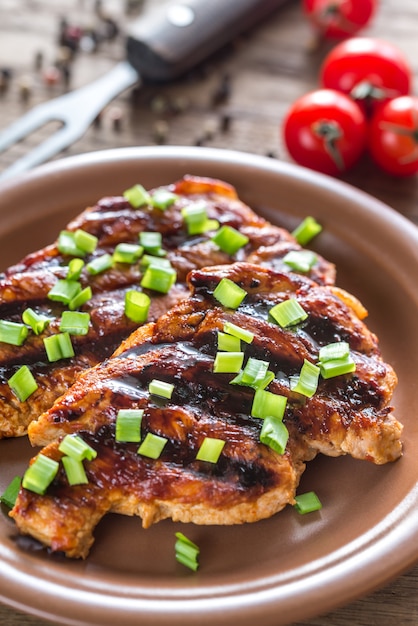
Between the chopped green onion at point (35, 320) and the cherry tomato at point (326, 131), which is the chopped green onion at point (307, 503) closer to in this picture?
the chopped green onion at point (35, 320)

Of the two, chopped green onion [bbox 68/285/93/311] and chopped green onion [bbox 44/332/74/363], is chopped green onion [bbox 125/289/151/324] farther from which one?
chopped green onion [bbox 44/332/74/363]

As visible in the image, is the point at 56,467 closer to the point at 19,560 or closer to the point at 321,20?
the point at 19,560

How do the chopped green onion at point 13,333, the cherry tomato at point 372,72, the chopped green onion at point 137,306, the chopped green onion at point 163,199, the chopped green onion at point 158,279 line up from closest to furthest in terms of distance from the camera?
the chopped green onion at point 13,333, the chopped green onion at point 137,306, the chopped green onion at point 158,279, the chopped green onion at point 163,199, the cherry tomato at point 372,72

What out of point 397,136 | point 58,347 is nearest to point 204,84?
point 397,136

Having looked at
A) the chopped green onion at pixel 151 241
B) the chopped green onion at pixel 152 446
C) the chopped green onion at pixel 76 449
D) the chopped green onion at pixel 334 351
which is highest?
the chopped green onion at pixel 334 351

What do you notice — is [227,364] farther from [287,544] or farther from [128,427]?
[287,544]

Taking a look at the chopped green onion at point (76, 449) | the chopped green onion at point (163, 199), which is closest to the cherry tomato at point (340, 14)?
the chopped green onion at point (163, 199)

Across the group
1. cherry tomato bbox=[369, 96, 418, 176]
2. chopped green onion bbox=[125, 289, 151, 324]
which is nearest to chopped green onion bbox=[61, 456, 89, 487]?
chopped green onion bbox=[125, 289, 151, 324]
